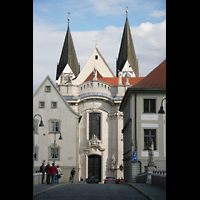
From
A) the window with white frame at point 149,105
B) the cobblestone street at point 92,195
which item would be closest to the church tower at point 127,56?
the window with white frame at point 149,105

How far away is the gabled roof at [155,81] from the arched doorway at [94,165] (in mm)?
23451

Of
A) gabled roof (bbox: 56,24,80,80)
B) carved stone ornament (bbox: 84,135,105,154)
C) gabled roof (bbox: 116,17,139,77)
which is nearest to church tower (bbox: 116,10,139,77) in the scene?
gabled roof (bbox: 116,17,139,77)

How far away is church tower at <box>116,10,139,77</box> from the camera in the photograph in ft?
268

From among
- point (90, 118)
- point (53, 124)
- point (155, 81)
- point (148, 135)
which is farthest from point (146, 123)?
point (90, 118)

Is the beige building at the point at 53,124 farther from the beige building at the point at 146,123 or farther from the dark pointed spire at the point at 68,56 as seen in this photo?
the dark pointed spire at the point at 68,56

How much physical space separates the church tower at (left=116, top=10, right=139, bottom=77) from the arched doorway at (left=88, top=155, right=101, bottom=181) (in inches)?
960

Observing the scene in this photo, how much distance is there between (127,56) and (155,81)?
4356 centimetres
